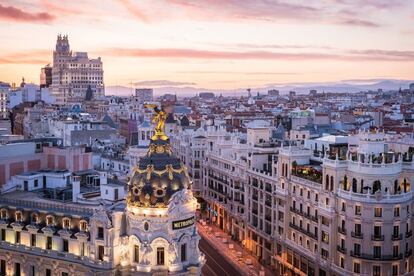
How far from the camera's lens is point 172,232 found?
7362 centimetres

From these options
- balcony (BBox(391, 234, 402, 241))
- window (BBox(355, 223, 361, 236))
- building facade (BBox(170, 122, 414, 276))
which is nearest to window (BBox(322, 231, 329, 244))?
building facade (BBox(170, 122, 414, 276))

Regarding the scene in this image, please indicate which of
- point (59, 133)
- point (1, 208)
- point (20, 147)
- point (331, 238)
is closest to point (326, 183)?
point (331, 238)

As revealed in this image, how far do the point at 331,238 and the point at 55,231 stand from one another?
42.0 m

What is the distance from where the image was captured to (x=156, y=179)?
2940 inches

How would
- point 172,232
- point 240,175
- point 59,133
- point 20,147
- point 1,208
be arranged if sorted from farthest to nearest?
point 59,133 < point 240,175 < point 20,147 < point 1,208 < point 172,232

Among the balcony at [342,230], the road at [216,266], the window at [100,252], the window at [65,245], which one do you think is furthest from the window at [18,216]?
the balcony at [342,230]

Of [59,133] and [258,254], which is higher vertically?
[59,133]

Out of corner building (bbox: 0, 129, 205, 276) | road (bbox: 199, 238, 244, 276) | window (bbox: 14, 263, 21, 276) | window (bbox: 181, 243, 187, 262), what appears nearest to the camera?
corner building (bbox: 0, 129, 205, 276)

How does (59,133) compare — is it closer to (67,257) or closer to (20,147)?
(20,147)

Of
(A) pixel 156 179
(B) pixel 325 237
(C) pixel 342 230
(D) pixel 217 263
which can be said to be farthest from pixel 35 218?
(C) pixel 342 230

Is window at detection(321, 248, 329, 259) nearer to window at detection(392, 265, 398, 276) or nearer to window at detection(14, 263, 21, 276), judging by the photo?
window at detection(392, 265, 398, 276)

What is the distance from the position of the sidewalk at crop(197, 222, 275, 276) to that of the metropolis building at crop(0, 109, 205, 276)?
104ft

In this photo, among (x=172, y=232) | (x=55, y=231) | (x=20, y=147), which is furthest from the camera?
(x=20, y=147)

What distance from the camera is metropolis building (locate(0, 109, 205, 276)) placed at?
7356 centimetres
